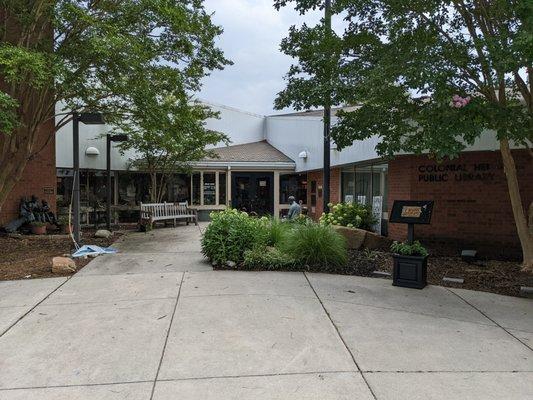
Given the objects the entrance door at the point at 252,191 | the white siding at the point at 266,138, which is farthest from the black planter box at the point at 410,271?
the entrance door at the point at 252,191

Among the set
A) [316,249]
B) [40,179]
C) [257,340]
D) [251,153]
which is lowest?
[257,340]

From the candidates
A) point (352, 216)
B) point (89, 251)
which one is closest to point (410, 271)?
point (352, 216)

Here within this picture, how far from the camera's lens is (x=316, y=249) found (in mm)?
8844

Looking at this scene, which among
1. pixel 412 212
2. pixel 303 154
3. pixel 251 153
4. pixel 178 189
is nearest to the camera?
pixel 412 212

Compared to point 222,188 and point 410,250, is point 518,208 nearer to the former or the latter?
point 410,250

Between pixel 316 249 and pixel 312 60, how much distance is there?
3.48m

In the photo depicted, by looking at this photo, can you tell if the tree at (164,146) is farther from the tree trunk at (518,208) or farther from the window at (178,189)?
the tree trunk at (518,208)

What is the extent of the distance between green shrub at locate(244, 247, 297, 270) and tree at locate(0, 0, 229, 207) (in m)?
4.16

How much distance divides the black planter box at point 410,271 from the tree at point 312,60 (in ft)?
9.12

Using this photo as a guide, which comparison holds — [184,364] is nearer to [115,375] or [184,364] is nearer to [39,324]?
[115,375]

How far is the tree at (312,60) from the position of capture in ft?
24.2

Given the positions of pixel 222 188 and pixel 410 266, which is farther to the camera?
pixel 222 188

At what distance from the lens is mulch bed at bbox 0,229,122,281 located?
8398 millimetres

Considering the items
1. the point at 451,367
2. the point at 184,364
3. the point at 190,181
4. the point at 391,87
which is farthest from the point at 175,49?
the point at 190,181
